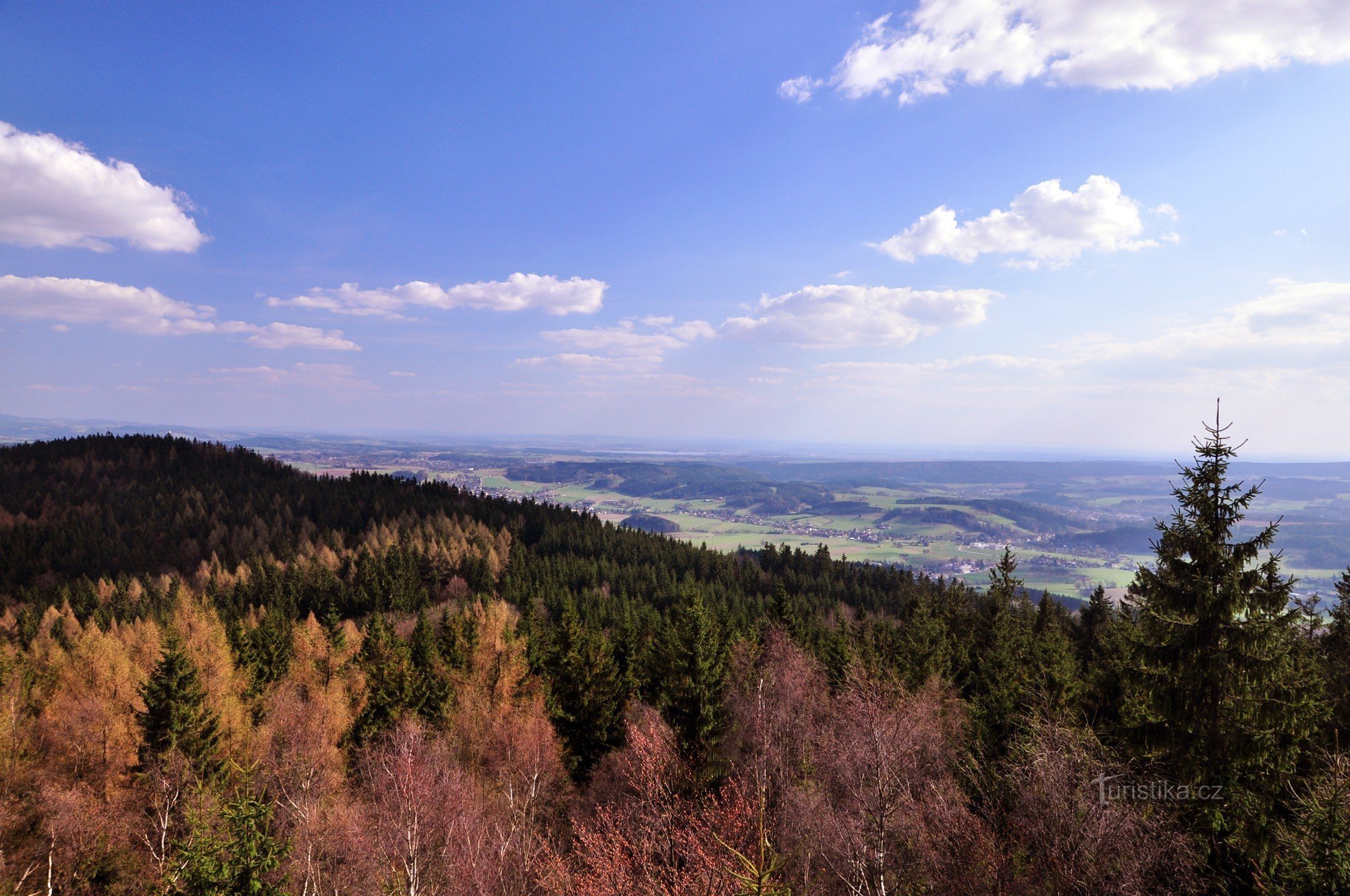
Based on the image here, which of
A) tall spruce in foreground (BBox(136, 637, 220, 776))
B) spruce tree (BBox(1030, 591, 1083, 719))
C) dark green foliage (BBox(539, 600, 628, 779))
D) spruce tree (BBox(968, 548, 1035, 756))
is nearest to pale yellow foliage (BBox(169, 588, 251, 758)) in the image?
tall spruce in foreground (BBox(136, 637, 220, 776))

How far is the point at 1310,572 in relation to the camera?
17612 cm

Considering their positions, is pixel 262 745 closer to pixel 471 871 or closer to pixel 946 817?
pixel 471 871

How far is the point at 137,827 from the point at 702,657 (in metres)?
33.0

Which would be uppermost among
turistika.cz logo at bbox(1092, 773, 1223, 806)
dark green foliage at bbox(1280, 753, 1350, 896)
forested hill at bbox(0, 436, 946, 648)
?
dark green foliage at bbox(1280, 753, 1350, 896)

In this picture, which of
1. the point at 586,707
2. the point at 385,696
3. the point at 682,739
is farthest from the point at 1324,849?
the point at 385,696

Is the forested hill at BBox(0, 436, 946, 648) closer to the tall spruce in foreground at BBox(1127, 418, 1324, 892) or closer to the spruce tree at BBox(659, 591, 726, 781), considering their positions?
the spruce tree at BBox(659, 591, 726, 781)

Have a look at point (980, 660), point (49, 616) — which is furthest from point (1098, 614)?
point (49, 616)

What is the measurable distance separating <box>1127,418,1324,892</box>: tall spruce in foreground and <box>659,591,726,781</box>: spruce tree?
2043 centimetres

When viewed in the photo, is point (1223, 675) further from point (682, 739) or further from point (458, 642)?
point (458, 642)

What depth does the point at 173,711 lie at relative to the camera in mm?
33250

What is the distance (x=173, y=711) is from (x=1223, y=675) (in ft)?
163

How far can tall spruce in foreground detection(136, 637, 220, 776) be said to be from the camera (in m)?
33.1

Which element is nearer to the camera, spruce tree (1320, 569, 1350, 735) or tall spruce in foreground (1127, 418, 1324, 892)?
tall spruce in foreground (1127, 418, 1324, 892)

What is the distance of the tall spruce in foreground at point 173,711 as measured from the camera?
3306 cm
